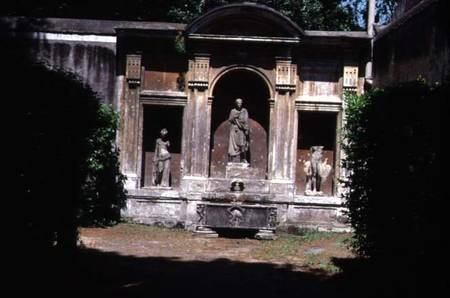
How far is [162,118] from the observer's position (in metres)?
15.0

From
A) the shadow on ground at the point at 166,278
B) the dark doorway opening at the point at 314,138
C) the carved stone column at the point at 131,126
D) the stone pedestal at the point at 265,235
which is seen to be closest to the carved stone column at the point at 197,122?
the carved stone column at the point at 131,126

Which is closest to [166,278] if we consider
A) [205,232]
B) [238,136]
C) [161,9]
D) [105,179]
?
[205,232]

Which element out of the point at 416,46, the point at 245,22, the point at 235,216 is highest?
the point at 245,22

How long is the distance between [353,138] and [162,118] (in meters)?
7.28

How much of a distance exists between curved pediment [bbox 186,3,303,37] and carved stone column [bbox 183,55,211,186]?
2.53ft

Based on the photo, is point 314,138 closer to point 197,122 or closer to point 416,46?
point 197,122

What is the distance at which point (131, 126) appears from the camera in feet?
45.8

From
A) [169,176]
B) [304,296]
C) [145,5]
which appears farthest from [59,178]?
[145,5]

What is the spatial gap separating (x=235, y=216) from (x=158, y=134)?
374 cm

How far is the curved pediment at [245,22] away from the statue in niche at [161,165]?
292 cm

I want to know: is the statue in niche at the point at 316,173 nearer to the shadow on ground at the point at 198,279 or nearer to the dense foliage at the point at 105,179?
→ the dense foliage at the point at 105,179

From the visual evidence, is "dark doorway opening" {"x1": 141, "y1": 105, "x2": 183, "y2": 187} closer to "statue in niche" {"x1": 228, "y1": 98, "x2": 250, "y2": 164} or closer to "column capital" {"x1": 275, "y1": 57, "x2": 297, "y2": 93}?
"statue in niche" {"x1": 228, "y1": 98, "x2": 250, "y2": 164}

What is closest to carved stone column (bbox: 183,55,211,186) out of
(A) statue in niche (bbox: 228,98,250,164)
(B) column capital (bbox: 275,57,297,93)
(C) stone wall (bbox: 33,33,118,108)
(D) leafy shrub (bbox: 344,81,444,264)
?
(A) statue in niche (bbox: 228,98,250,164)

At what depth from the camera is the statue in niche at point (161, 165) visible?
1430cm
